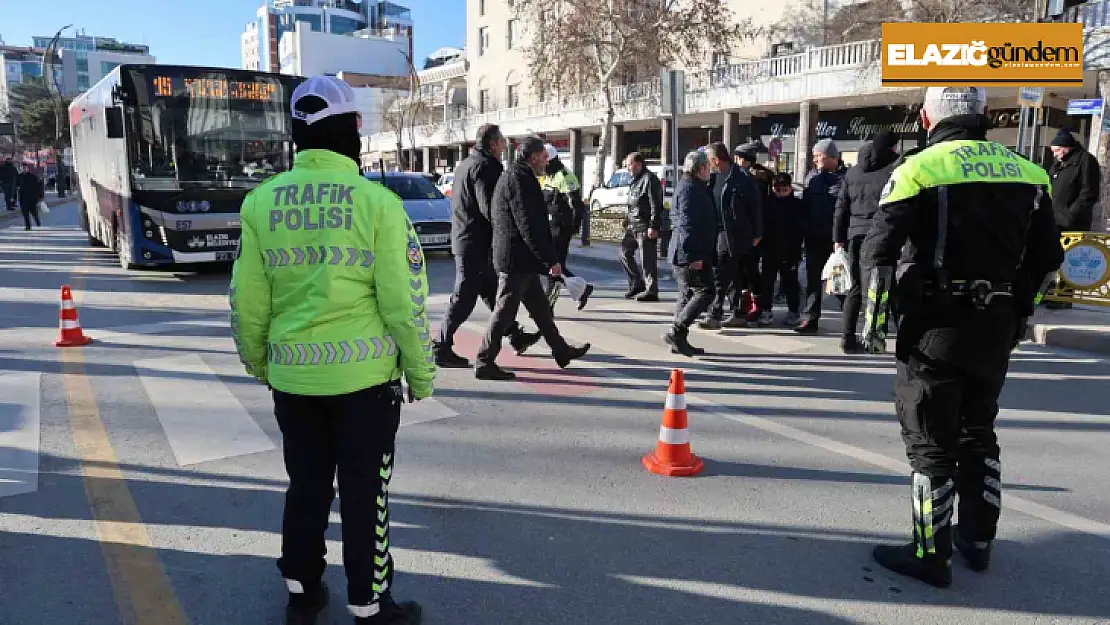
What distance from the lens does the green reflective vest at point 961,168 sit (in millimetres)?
3102

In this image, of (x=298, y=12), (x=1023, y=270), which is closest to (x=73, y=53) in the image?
(x=298, y=12)

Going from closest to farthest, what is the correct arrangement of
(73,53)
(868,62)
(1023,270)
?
1. (1023,270)
2. (868,62)
3. (73,53)

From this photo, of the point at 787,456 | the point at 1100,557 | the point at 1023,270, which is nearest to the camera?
the point at 1023,270

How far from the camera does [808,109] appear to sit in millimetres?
28953

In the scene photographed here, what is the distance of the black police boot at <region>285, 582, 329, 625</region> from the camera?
2.86m

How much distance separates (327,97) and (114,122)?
414 inches

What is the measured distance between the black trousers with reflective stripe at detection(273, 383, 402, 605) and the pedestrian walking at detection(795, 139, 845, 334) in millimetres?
6475

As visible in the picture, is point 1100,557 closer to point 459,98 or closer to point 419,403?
point 419,403

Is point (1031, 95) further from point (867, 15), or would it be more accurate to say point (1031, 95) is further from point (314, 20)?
point (314, 20)

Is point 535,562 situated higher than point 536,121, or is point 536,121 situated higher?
point 536,121

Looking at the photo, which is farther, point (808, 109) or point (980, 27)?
point (808, 109)

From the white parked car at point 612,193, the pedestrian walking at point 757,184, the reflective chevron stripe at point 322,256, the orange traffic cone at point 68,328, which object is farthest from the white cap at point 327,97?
the white parked car at point 612,193

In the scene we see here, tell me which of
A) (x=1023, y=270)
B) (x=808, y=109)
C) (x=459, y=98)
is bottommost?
(x=1023, y=270)

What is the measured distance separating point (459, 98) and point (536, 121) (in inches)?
933
